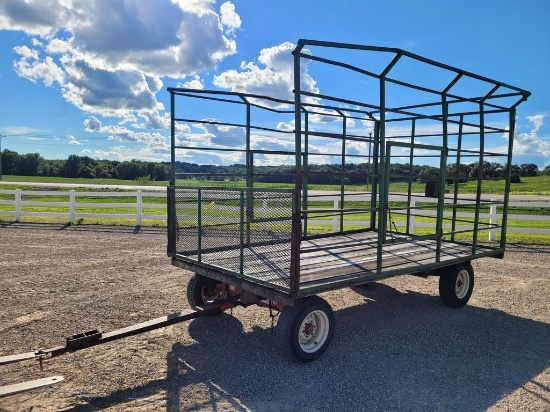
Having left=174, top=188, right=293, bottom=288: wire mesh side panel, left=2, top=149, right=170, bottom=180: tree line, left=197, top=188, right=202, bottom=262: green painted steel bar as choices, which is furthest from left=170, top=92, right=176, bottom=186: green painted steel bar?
left=2, top=149, right=170, bottom=180: tree line

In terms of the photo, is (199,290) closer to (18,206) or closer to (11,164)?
(18,206)

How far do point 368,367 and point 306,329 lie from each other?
0.72m

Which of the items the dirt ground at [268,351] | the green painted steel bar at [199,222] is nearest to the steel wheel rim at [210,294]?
the dirt ground at [268,351]

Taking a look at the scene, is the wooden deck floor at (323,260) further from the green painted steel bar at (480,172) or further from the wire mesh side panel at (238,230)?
the green painted steel bar at (480,172)

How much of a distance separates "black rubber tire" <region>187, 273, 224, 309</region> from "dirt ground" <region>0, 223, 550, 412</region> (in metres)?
0.27

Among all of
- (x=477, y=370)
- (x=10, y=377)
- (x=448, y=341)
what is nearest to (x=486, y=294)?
(x=448, y=341)

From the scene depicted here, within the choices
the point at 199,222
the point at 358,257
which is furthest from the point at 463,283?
the point at 199,222

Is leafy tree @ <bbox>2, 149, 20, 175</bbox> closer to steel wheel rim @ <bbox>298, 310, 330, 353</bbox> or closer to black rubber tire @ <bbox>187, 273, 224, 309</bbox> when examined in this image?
black rubber tire @ <bbox>187, 273, 224, 309</bbox>

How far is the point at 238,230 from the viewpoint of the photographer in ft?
17.3

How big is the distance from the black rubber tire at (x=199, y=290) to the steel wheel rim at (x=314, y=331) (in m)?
1.61

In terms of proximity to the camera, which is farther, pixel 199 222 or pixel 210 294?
pixel 210 294

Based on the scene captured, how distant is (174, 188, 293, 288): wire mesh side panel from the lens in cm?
446

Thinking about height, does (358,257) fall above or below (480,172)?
below

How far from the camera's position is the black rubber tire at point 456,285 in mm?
6234
